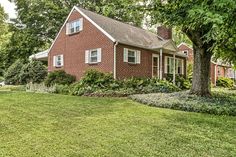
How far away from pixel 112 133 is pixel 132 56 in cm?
1376

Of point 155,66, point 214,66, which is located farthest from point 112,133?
point 214,66

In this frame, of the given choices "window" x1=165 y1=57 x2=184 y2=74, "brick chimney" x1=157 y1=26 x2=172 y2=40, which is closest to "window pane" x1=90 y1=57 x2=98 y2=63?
"window" x1=165 y1=57 x2=184 y2=74

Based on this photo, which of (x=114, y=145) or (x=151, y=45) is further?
(x=151, y=45)

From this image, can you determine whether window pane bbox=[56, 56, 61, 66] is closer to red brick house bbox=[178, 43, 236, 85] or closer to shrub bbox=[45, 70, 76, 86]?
shrub bbox=[45, 70, 76, 86]

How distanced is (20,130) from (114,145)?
2.33 m

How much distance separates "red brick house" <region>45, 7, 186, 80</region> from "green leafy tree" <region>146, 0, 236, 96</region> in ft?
20.6

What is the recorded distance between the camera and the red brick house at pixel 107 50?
18.6 meters

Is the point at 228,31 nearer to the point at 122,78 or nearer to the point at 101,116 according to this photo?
the point at 101,116

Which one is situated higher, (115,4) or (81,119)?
(115,4)

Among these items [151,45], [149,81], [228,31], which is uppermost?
[151,45]

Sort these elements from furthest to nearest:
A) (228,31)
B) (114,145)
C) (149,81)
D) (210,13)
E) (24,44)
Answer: (24,44) < (149,81) < (228,31) < (210,13) < (114,145)

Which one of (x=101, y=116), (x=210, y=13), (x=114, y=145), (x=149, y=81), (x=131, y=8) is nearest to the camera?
(x=114, y=145)

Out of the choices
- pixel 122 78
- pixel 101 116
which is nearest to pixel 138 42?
pixel 122 78

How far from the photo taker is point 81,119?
770 cm
